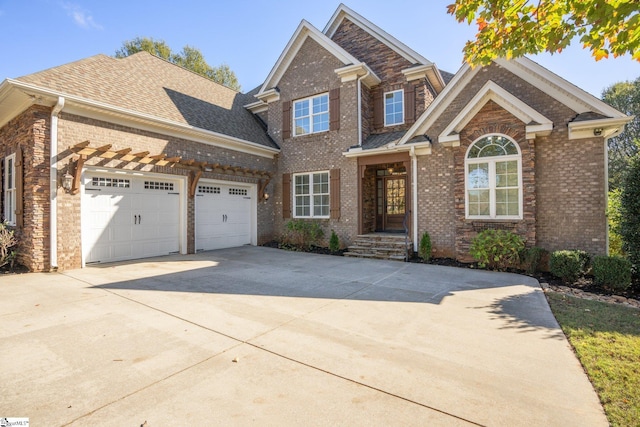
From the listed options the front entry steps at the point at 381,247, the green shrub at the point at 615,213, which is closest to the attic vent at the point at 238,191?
the front entry steps at the point at 381,247

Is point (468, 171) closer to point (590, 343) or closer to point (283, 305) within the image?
point (590, 343)

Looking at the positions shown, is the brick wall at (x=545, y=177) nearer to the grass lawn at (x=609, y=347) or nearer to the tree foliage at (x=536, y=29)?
the grass lawn at (x=609, y=347)

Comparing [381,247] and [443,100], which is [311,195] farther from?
[443,100]

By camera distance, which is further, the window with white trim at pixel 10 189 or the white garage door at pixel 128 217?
the window with white trim at pixel 10 189

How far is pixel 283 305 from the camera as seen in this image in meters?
5.08

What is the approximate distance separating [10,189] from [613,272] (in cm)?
1561

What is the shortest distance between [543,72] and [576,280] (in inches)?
218

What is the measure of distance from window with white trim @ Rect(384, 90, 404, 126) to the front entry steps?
190 inches

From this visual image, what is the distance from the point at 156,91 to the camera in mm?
10750

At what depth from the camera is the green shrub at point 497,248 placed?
8.10 metres

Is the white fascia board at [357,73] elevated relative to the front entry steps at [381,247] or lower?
elevated

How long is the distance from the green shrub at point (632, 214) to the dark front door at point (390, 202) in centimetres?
717

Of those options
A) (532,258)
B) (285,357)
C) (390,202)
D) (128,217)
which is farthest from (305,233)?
(285,357)

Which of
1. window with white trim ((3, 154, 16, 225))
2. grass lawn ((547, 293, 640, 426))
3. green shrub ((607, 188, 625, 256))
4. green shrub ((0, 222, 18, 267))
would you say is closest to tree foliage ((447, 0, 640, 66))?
grass lawn ((547, 293, 640, 426))
